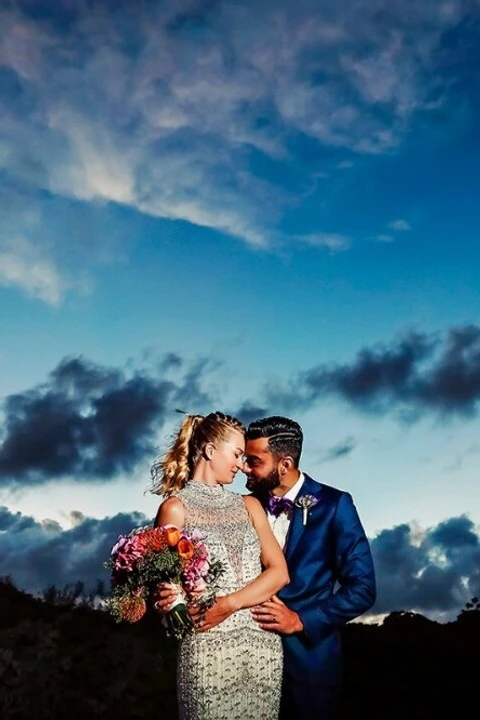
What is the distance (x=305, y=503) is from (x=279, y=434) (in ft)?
1.69

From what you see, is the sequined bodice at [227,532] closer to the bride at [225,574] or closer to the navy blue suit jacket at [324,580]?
the bride at [225,574]

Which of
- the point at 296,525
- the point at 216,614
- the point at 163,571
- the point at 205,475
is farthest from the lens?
the point at 296,525

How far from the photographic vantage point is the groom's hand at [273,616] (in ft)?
19.1

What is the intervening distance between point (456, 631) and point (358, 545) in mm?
8842

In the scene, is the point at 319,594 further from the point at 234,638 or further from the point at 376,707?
the point at 376,707

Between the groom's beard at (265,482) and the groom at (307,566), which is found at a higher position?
the groom's beard at (265,482)

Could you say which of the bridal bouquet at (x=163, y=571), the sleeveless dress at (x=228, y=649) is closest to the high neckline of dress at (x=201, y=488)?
the sleeveless dress at (x=228, y=649)

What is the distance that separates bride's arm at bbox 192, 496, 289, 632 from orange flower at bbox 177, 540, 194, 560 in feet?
1.24

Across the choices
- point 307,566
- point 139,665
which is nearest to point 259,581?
point 307,566

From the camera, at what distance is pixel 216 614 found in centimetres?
558

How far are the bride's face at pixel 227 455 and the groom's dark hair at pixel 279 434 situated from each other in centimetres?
43

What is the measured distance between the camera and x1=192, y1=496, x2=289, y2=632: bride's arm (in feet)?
18.4

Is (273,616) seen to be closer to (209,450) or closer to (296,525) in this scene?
(296,525)

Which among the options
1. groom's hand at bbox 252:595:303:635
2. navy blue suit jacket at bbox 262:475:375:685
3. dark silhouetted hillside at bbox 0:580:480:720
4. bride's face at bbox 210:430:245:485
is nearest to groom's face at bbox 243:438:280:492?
navy blue suit jacket at bbox 262:475:375:685
